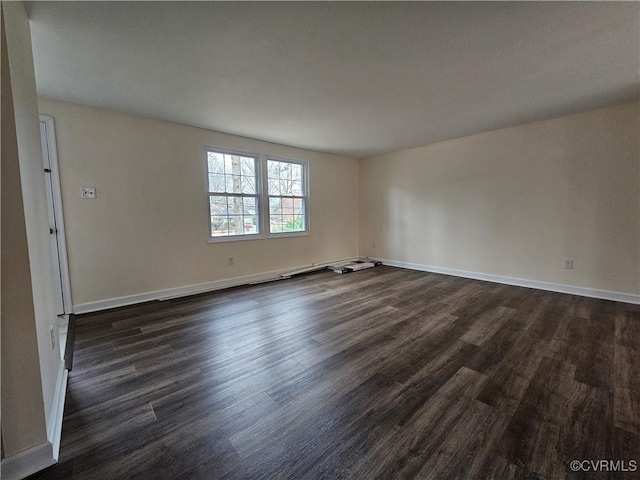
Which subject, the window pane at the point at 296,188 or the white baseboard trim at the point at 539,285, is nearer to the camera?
the white baseboard trim at the point at 539,285

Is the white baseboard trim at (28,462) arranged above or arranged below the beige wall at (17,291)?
below

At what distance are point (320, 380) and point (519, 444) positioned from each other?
1.11 meters

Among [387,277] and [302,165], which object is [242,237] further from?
[387,277]

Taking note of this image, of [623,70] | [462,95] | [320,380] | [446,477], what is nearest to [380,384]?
[320,380]

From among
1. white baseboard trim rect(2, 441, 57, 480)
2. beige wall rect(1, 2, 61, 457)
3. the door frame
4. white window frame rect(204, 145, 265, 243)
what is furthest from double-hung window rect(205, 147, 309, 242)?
white baseboard trim rect(2, 441, 57, 480)

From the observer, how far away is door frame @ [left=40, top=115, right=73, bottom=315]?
9.41 feet

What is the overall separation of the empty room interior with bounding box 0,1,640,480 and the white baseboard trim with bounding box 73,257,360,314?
1.1 inches

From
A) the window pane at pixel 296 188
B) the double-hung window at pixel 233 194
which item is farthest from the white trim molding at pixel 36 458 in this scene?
the window pane at pixel 296 188

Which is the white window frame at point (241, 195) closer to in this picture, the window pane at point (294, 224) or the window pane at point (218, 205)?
the window pane at point (218, 205)

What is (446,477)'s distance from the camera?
115 centimetres

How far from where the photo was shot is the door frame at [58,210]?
9.41 feet

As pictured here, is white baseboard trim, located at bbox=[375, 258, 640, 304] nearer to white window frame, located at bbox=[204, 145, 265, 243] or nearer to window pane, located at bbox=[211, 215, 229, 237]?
white window frame, located at bbox=[204, 145, 265, 243]

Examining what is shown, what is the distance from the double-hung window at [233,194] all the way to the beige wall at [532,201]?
2884 mm

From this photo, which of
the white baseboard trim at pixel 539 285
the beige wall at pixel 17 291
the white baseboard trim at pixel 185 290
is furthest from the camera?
the white baseboard trim at pixel 539 285
